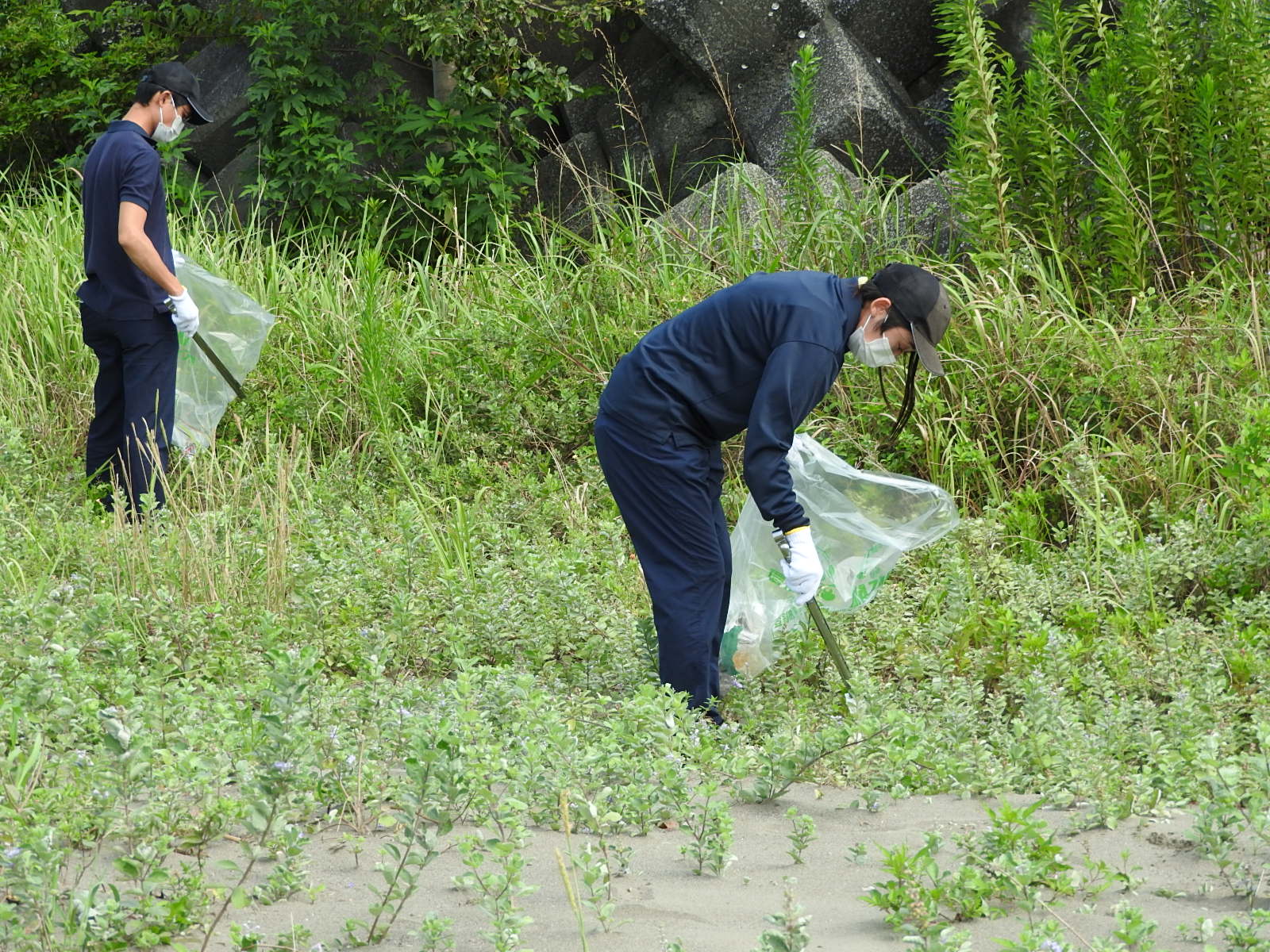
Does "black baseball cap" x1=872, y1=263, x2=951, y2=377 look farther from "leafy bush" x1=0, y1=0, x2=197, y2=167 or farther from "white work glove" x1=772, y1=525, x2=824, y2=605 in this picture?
"leafy bush" x1=0, y1=0, x2=197, y2=167

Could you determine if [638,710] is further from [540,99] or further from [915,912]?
[540,99]

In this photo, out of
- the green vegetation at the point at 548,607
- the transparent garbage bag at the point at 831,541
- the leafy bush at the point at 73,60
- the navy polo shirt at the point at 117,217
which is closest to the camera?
the green vegetation at the point at 548,607

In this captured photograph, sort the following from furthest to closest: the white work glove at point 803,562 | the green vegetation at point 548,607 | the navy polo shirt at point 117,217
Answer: the navy polo shirt at point 117,217 < the white work glove at point 803,562 < the green vegetation at point 548,607

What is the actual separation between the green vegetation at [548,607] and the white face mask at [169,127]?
1338 mm

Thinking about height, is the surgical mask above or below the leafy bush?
below

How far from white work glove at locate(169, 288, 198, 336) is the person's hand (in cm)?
295

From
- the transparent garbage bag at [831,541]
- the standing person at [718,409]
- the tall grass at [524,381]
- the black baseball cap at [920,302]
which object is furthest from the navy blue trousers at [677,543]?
the tall grass at [524,381]

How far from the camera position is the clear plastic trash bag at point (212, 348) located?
5.95 m

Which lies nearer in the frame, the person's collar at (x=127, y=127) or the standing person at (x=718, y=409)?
the standing person at (x=718, y=409)

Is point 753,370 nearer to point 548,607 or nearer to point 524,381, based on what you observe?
point 548,607

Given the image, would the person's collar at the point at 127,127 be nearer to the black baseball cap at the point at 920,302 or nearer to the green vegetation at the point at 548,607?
the green vegetation at the point at 548,607

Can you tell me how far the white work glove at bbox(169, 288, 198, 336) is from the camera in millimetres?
5367

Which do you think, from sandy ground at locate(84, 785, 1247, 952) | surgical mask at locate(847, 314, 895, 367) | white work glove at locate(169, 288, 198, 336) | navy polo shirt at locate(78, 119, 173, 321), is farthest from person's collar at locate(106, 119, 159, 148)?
sandy ground at locate(84, 785, 1247, 952)

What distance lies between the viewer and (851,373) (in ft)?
19.3
